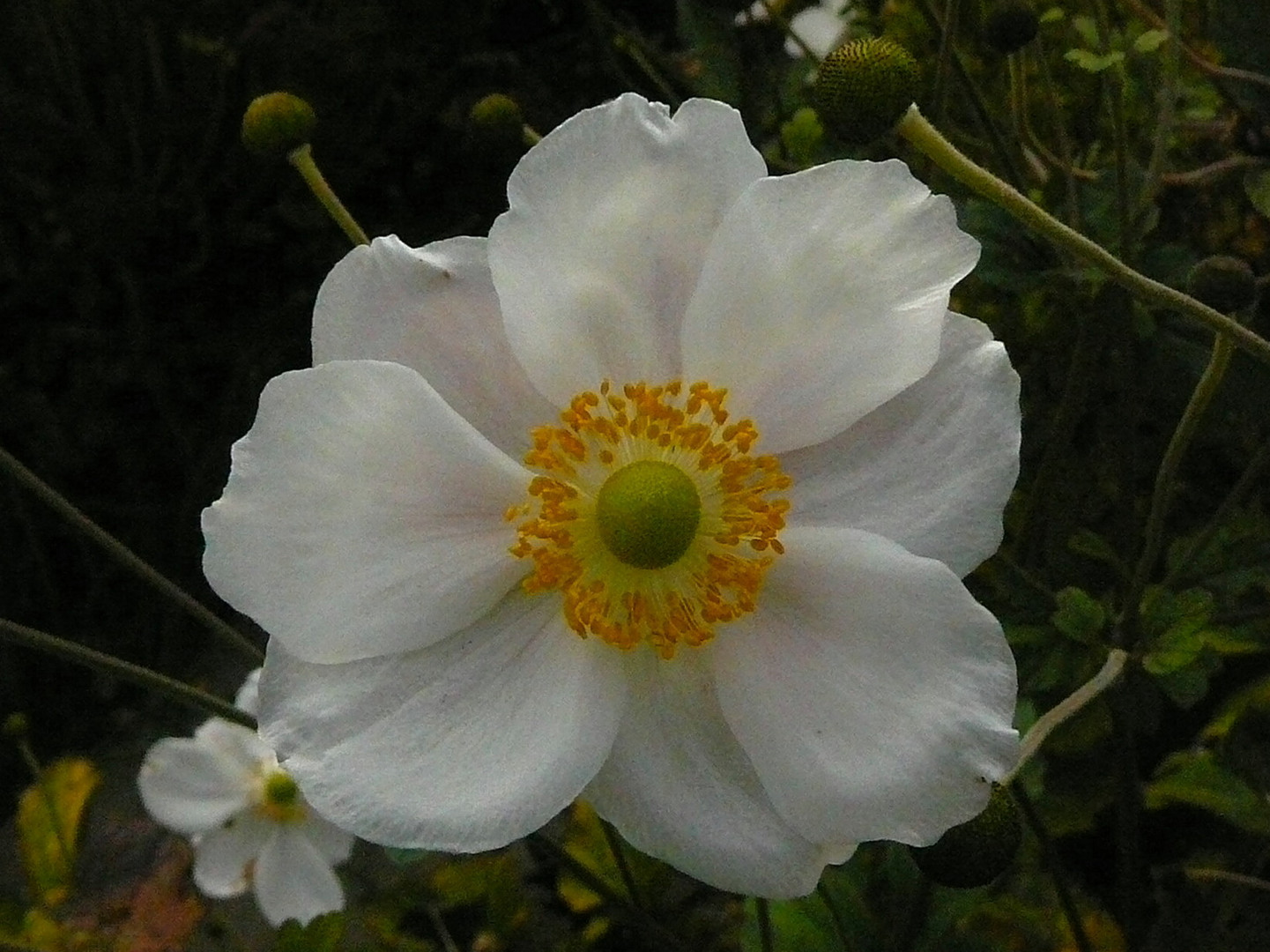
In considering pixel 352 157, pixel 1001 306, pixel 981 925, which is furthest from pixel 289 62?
pixel 981 925

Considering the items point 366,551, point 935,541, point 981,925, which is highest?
point 366,551

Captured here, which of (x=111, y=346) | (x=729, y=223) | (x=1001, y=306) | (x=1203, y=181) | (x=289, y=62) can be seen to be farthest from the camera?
(x=111, y=346)

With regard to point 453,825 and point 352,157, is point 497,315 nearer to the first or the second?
point 453,825

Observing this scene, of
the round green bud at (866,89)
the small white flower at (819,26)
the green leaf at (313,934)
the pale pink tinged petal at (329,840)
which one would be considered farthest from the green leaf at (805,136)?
the pale pink tinged petal at (329,840)

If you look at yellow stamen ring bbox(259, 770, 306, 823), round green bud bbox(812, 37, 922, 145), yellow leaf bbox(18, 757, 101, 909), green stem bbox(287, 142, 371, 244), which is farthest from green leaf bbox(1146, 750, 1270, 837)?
yellow leaf bbox(18, 757, 101, 909)

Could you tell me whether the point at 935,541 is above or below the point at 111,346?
above

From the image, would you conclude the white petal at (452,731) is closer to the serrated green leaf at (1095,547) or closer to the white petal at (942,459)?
the white petal at (942,459)

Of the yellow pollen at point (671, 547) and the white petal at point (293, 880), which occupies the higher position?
the yellow pollen at point (671, 547)
